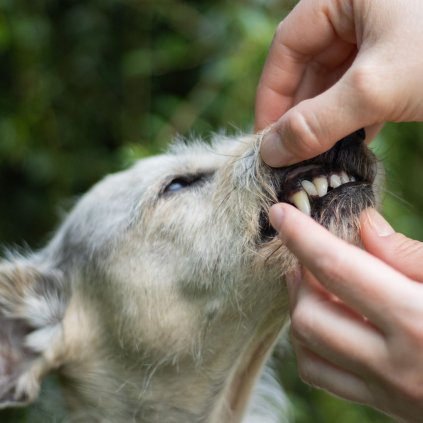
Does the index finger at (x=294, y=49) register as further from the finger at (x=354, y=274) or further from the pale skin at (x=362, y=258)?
the finger at (x=354, y=274)

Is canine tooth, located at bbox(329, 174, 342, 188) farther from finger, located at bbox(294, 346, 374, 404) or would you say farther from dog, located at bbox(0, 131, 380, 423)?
finger, located at bbox(294, 346, 374, 404)

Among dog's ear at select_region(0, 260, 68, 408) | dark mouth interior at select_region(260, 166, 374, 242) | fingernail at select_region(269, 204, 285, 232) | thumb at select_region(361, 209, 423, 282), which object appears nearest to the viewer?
thumb at select_region(361, 209, 423, 282)

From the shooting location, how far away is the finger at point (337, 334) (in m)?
1.71

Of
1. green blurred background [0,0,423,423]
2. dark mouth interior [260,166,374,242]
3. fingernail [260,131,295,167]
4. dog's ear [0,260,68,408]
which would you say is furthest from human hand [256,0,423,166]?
dog's ear [0,260,68,408]

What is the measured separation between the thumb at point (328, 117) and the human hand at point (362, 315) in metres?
0.19

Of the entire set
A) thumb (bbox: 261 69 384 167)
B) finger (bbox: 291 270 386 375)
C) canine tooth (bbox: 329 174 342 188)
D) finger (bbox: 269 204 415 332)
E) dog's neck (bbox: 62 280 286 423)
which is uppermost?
thumb (bbox: 261 69 384 167)

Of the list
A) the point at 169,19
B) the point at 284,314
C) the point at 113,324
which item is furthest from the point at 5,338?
the point at 169,19

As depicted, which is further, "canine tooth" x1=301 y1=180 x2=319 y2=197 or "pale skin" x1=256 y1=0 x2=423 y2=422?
"canine tooth" x1=301 y1=180 x2=319 y2=197

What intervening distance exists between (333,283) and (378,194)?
2.51ft

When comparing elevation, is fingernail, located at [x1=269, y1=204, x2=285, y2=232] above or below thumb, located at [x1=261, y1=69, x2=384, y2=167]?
below

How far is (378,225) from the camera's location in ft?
6.75

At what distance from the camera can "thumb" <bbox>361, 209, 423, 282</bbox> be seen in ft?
5.94

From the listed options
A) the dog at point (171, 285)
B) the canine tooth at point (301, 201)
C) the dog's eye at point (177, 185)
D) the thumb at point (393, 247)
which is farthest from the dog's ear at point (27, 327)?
the thumb at point (393, 247)

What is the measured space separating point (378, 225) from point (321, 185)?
0.25 m
